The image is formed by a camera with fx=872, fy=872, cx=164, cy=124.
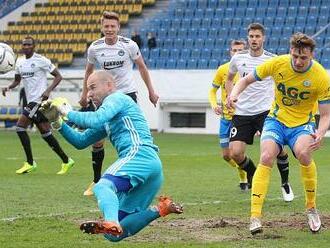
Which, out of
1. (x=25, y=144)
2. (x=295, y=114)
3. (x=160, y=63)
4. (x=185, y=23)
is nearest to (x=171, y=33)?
(x=185, y=23)

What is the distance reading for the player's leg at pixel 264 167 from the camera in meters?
8.40

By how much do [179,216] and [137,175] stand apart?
2579 mm

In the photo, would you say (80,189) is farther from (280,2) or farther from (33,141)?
(280,2)

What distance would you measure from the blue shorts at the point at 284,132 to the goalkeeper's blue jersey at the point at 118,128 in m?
1.85

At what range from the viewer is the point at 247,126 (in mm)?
11758

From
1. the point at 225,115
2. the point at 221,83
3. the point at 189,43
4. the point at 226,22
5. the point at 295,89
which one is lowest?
the point at 189,43

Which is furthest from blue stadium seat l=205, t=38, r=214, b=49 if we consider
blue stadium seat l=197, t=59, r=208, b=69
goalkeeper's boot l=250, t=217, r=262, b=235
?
goalkeeper's boot l=250, t=217, r=262, b=235

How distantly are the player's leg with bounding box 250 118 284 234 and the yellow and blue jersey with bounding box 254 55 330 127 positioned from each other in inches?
5.8

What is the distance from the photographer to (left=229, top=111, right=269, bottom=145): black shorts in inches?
461

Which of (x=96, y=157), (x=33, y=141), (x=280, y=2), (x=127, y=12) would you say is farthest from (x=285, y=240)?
(x=127, y=12)

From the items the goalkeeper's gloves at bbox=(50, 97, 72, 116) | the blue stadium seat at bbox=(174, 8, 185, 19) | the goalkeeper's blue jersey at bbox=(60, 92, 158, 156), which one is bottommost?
the blue stadium seat at bbox=(174, 8, 185, 19)

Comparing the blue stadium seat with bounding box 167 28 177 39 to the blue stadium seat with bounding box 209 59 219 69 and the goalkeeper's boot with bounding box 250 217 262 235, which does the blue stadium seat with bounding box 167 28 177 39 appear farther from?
the goalkeeper's boot with bounding box 250 217 262 235

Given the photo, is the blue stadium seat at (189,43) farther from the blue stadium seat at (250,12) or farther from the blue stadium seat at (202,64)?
the blue stadium seat at (250,12)

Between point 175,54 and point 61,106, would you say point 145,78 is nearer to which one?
point 61,106
